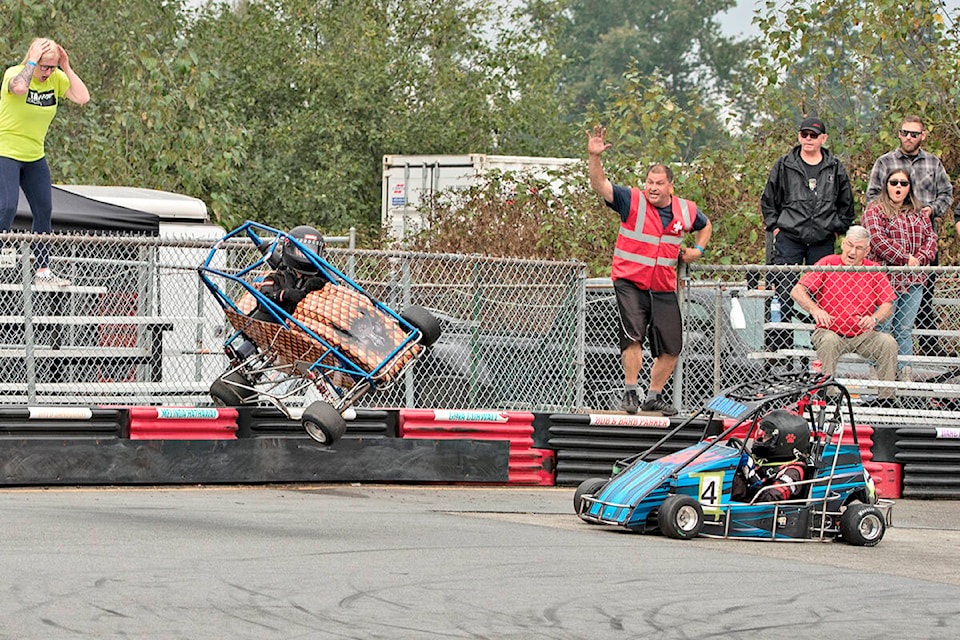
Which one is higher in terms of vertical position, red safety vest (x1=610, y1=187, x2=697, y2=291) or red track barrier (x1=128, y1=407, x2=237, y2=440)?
red safety vest (x1=610, y1=187, x2=697, y2=291)

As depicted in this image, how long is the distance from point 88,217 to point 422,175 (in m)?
13.5

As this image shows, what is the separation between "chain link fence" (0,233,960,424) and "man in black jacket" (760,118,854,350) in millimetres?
461

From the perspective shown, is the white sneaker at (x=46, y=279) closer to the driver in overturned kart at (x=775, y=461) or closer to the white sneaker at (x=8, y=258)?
the white sneaker at (x=8, y=258)

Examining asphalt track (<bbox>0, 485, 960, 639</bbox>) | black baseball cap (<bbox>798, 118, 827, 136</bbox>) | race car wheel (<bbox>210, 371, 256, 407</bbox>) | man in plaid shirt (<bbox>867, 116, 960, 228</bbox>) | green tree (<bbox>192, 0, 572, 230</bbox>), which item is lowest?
asphalt track (<bbox>0, 485, 960, 639</bbox>)

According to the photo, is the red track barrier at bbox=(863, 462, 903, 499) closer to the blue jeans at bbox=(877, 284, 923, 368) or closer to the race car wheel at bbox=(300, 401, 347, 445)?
the blue jeans at bbox=(877, 284, 923, 368)

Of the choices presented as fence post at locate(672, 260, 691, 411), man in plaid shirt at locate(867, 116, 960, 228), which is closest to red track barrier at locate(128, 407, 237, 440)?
fence post at locate(672, 260, 691, 411)

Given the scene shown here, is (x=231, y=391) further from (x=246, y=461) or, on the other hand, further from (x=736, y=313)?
(x=736, y=313)

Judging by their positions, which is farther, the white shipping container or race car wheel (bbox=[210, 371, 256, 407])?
the white shipping container

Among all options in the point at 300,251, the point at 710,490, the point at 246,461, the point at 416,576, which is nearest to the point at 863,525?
the point at 710,490

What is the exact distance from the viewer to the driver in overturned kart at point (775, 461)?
9.47m

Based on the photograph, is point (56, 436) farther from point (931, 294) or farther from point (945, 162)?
point (945, 162)

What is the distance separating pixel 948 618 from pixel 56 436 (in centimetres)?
647

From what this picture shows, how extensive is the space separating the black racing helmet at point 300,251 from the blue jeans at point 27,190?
289 centimetres

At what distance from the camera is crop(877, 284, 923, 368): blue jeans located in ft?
39.2
